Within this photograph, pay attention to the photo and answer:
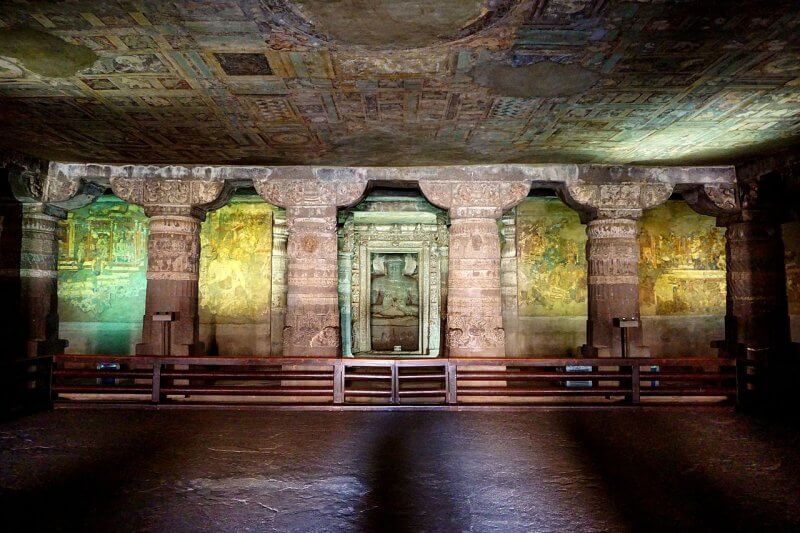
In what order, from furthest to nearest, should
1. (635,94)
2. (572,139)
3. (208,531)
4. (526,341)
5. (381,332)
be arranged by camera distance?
(381,332) → (526,341) → (572,139) → (635,94) → (208,531)

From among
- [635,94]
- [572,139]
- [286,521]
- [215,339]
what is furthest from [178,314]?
[635,94]

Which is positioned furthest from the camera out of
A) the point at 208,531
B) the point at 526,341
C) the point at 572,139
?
the point at 526,341

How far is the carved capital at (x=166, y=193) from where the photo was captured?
23.6ft

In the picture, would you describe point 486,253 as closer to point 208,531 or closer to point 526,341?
point 526,341

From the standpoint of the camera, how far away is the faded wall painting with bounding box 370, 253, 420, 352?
1265 cm

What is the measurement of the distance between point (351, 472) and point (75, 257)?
366 inches

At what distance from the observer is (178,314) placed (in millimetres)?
7195

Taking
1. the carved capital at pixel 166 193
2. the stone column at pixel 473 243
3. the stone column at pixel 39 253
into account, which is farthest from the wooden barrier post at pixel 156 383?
the stone column at pixel 473 243

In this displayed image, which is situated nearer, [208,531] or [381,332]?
[208,531]

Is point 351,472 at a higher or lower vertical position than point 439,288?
lower

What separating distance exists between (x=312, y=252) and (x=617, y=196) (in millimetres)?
4908

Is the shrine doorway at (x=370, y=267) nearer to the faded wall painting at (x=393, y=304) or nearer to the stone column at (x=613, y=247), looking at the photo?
the faded wall painting at (x=393, y=304)

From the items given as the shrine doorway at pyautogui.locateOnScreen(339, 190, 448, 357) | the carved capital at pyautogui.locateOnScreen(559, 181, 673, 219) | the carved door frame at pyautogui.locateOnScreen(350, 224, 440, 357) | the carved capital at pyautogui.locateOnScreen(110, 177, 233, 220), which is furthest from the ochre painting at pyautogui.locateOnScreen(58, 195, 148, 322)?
the carved capital at pyautogui.locateOnScreen(559, 181, 673, 219)

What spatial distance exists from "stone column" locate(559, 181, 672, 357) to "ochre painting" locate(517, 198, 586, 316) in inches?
94.6
